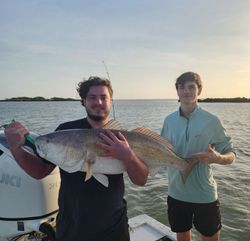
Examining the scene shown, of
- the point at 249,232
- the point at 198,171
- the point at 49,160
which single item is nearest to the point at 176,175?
the point at 198,171

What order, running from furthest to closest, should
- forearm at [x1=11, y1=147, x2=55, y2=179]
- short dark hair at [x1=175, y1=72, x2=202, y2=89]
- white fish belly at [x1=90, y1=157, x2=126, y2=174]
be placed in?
short dark hair at [x1=175, y1=72, x2=202, y2=89]
forearm at [x1=11, y1=147, x2=55, y2=179]
white fish belly at [x1=90, y1=157, x2=126, y2=174]

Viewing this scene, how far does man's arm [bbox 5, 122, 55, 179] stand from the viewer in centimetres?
265

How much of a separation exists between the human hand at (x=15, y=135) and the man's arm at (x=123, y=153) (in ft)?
2.21

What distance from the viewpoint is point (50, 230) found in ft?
11.6

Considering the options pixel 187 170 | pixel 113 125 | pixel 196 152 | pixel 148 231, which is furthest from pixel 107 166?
pixel 148 231

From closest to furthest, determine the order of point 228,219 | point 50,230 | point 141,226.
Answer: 1. point 50,230
2. point 141,226
3. point 228,219

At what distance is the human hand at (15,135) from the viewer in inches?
104

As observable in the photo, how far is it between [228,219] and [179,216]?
148 inches

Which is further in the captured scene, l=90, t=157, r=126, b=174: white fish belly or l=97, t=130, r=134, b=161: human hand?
l=90, t=157, r=126, b=174: white fish belly

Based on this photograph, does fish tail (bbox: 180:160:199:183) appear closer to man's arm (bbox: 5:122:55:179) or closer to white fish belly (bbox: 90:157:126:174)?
white fish belly (bbox: 90:157:126:174)

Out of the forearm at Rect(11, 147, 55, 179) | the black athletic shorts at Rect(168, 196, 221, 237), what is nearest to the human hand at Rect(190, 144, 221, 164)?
the black athletic shorts at Rect(168, 196, 221, 237)

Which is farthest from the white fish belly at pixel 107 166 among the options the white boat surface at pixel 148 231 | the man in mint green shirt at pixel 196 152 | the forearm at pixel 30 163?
the white boat surface at pixel 148 231

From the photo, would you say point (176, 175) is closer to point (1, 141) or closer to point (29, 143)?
point (29, 143)

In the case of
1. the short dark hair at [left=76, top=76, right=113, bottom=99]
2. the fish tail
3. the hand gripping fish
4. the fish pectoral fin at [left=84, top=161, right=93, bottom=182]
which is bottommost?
the fish tail
